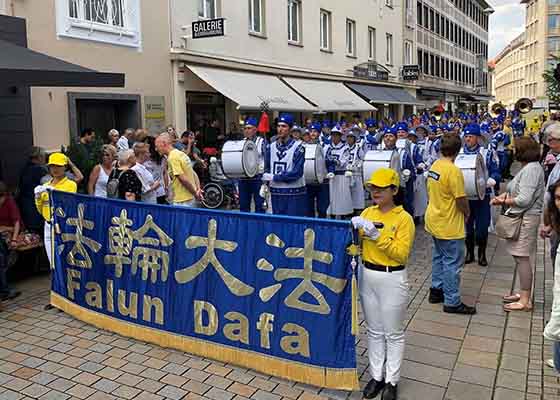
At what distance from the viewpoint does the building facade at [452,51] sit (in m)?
36.7

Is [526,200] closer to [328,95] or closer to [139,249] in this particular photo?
[139,249]

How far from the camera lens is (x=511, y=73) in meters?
119

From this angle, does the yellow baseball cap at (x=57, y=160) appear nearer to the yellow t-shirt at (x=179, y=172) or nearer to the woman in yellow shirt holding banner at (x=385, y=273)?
the yellow t-shirt at (x=179, y=172)

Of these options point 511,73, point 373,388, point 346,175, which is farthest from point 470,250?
point 511,73

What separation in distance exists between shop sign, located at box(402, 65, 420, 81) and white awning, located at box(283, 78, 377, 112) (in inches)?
308

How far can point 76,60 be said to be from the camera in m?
11.1

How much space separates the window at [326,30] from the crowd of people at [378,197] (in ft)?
41.6

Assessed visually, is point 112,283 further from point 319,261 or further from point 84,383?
point 319,261

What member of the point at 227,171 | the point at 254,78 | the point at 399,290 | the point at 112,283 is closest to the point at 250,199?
the point at 227,171

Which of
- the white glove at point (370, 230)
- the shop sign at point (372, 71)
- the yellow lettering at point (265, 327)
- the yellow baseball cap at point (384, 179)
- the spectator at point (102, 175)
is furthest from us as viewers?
the shop sign at point (372, 71)

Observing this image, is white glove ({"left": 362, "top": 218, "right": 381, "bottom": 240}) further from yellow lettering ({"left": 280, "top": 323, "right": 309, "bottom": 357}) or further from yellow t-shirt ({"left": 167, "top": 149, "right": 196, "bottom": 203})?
yellow t-shirt ({"left": 167, "top": 149, "right": 196, "bottom": 203})

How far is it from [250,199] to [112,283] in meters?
4.03

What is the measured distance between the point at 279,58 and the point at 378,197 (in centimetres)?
1547

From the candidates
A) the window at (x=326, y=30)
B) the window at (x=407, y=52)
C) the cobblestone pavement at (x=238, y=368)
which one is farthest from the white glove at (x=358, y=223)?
the window at (x=407, y=52)
